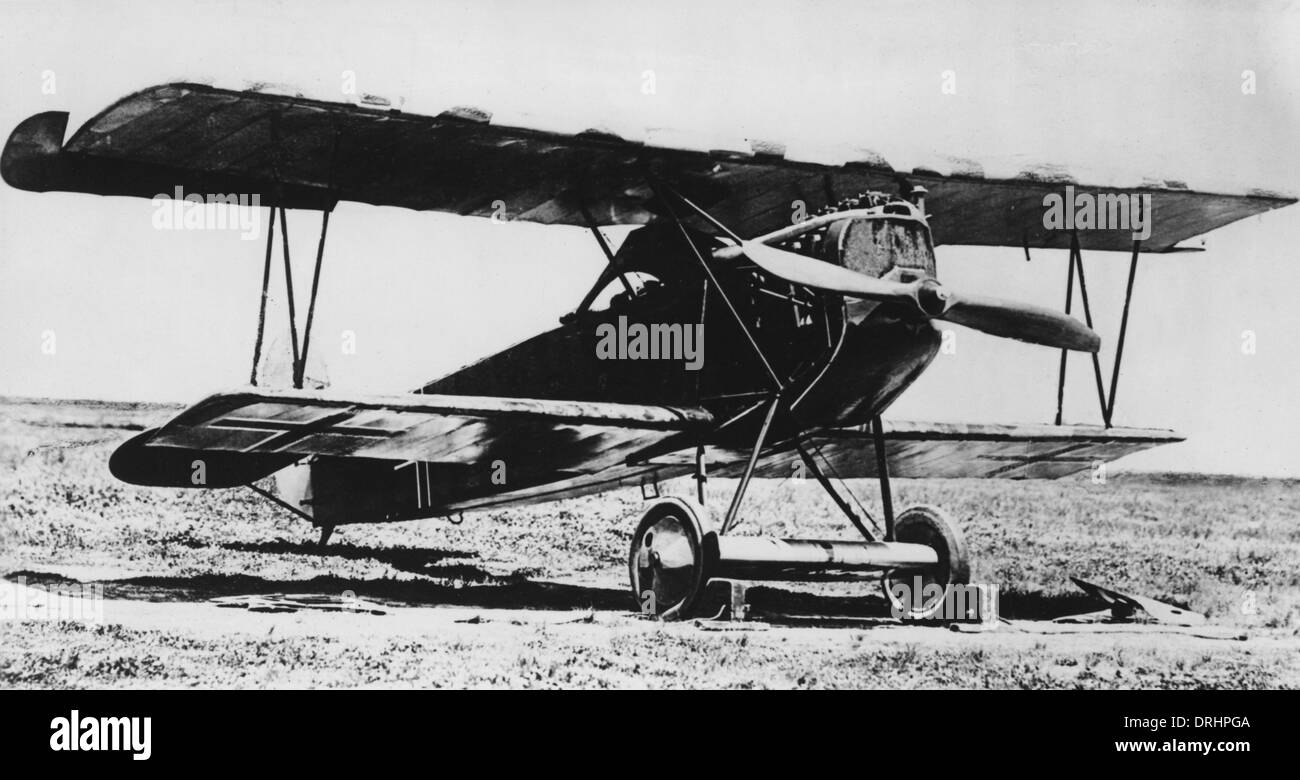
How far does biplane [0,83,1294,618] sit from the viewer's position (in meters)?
7.66

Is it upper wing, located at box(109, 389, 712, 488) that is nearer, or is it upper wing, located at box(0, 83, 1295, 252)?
upper wing, located at box(0, 83, 1295, 252)

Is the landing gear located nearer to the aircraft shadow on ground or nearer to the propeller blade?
the aircraft shadow on ground

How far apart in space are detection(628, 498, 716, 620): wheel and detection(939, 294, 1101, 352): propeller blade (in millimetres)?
2047

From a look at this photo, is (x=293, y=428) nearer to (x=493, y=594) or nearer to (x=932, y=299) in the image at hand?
(x=493, y=594)

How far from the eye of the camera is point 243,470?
9.70 metres

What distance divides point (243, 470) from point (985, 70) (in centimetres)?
667

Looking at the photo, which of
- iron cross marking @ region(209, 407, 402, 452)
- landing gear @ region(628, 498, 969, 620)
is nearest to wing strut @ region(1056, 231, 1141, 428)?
landing gear @ region(628, 498, 969, 620)

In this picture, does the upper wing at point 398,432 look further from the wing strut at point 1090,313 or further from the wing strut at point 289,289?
the wing strut at point 1090,313

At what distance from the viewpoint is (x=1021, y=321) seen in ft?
25.6

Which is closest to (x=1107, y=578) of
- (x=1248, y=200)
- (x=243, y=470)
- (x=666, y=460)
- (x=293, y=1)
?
(x=1248, y=200)

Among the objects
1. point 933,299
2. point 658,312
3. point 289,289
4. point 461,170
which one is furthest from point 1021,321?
point 289,289

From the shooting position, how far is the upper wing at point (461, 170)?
7504 millimetres
